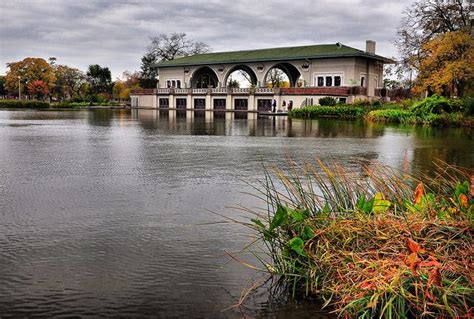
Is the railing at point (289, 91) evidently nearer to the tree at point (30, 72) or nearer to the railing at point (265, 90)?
the railing at point (265, 90)

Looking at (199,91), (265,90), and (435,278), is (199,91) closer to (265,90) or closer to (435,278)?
(265,90)

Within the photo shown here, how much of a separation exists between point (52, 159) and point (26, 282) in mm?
8935

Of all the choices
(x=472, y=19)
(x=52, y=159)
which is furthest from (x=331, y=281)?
(x=472, y=19)

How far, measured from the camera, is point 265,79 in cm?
6344

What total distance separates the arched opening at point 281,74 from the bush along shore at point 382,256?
2306 inches

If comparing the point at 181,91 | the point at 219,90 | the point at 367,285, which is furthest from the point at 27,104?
the point at 367,285

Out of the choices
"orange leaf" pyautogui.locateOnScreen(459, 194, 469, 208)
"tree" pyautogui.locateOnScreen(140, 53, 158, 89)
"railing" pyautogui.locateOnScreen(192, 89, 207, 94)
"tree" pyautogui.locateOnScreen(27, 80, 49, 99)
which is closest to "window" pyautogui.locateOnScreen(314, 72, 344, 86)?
"railing" pyautogui.locateOnScreen(192, 89, 207, 94)

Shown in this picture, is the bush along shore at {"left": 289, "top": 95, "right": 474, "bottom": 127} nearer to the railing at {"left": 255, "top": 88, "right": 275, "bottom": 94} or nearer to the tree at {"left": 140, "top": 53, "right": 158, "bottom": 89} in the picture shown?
the railing at {"left": 255, "top": 88, "right": 275, "bottom": 94}

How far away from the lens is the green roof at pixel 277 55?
2164 inches

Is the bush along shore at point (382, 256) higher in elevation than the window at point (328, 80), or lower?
lower

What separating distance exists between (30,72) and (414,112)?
258ft

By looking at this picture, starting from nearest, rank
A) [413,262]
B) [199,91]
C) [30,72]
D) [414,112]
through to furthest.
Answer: [413,262] < [414,112] < [199,91] < [30,72]

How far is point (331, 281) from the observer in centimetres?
449

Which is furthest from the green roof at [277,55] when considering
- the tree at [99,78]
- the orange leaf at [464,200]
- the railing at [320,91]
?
the orange leaf at [464,200]
